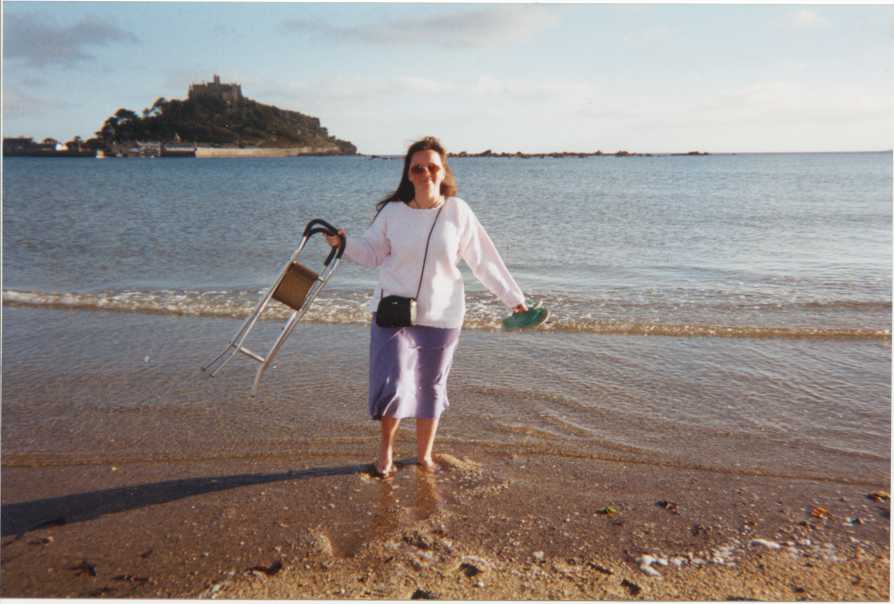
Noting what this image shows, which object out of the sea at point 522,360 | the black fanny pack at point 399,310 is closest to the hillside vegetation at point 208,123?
the sea at point 522,360

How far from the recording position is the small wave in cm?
748

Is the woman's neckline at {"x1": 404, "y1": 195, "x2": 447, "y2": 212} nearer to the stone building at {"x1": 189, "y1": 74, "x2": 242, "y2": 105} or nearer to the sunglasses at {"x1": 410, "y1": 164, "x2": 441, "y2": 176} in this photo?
the sunglasses at {"x1": 410, "y1": 164, "x2": 441, "y2": 176}

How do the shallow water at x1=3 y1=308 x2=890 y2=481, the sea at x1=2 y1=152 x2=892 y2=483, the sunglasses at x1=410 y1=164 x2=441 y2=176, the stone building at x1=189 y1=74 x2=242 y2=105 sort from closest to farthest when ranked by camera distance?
the sunglasses at x1=410 y1=164 x2=441 y2=176
the shallow water at x1=3 y1=308 x2=890 y2=481
the sea at x1=2 y1=152 x2=892 y2=483
the stone building at x1=189 y1=74 x2=242 y2=105

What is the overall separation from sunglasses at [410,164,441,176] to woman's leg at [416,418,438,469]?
1432 mm

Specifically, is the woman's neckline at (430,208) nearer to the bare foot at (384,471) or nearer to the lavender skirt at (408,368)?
the lavender skirt at (408,368)

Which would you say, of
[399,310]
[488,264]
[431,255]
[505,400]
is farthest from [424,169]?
[505,400]

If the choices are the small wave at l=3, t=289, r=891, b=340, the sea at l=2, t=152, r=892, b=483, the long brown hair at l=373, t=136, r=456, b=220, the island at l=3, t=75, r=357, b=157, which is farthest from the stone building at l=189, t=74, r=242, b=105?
the long brown hair at l=373, t=136, r=456, b=220

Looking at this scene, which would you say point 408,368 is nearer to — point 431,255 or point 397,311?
point 397,311

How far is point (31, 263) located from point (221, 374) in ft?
31.8

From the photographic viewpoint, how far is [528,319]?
372cm

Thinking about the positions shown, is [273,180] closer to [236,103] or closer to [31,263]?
[236,103]

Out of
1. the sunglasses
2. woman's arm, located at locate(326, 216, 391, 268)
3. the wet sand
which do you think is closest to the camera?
the wet sand

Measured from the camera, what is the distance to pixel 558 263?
13.1 m

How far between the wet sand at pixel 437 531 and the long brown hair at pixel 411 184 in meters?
1.62
